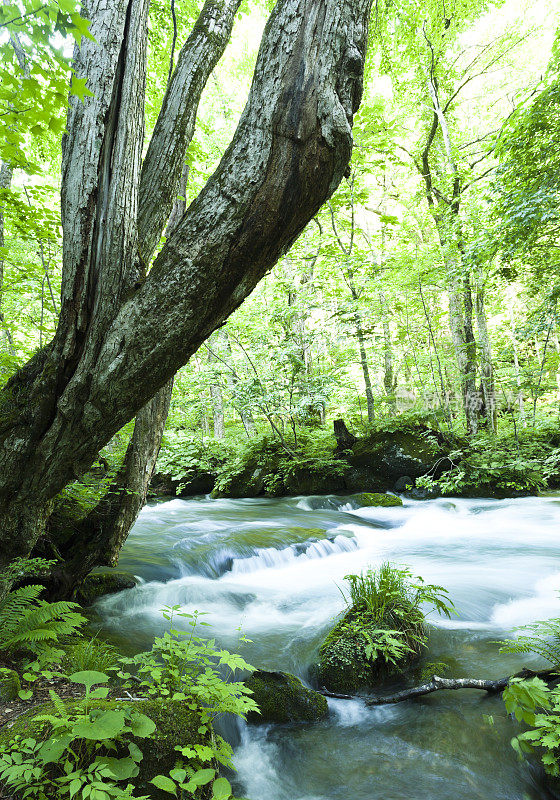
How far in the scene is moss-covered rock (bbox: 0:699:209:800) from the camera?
209 cm

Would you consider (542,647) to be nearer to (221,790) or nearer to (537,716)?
(537,716)

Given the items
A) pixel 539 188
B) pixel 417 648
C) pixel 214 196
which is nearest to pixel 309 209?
pixel 214 196

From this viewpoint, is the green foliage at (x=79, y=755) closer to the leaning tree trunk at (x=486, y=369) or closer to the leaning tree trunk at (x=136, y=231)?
the leaning tree trunk at (x=136, y=231)

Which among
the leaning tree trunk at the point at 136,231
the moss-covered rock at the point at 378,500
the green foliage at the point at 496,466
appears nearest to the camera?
the leaning tree trunk at the point at 136,231

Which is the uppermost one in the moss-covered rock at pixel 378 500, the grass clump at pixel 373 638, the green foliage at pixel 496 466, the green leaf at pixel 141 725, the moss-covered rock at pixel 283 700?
the green foliage at pixel 496 466

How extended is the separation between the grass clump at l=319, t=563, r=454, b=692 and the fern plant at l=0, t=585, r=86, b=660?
2131mm

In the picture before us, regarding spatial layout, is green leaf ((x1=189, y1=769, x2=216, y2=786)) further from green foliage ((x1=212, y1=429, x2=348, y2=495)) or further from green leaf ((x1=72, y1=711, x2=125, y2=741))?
green foliage ((x1=212, y1=429, x2=348, y2=495))

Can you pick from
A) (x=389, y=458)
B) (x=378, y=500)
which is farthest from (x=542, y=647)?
(x=389, y=458)

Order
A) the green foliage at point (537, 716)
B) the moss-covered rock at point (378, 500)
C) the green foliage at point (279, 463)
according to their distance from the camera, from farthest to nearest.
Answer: the green foliage at point (279, 463)
the moss-covered rock at point (378, 500)
the green foliage at point (537, 716)

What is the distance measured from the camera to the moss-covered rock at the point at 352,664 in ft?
11.8

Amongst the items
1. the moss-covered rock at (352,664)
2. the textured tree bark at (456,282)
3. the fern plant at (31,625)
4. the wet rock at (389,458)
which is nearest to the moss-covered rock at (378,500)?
the wet rock at (389,458)

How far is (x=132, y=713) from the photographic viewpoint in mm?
2170

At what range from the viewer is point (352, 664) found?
366 centimetres

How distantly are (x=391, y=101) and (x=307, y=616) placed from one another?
14.6 m
